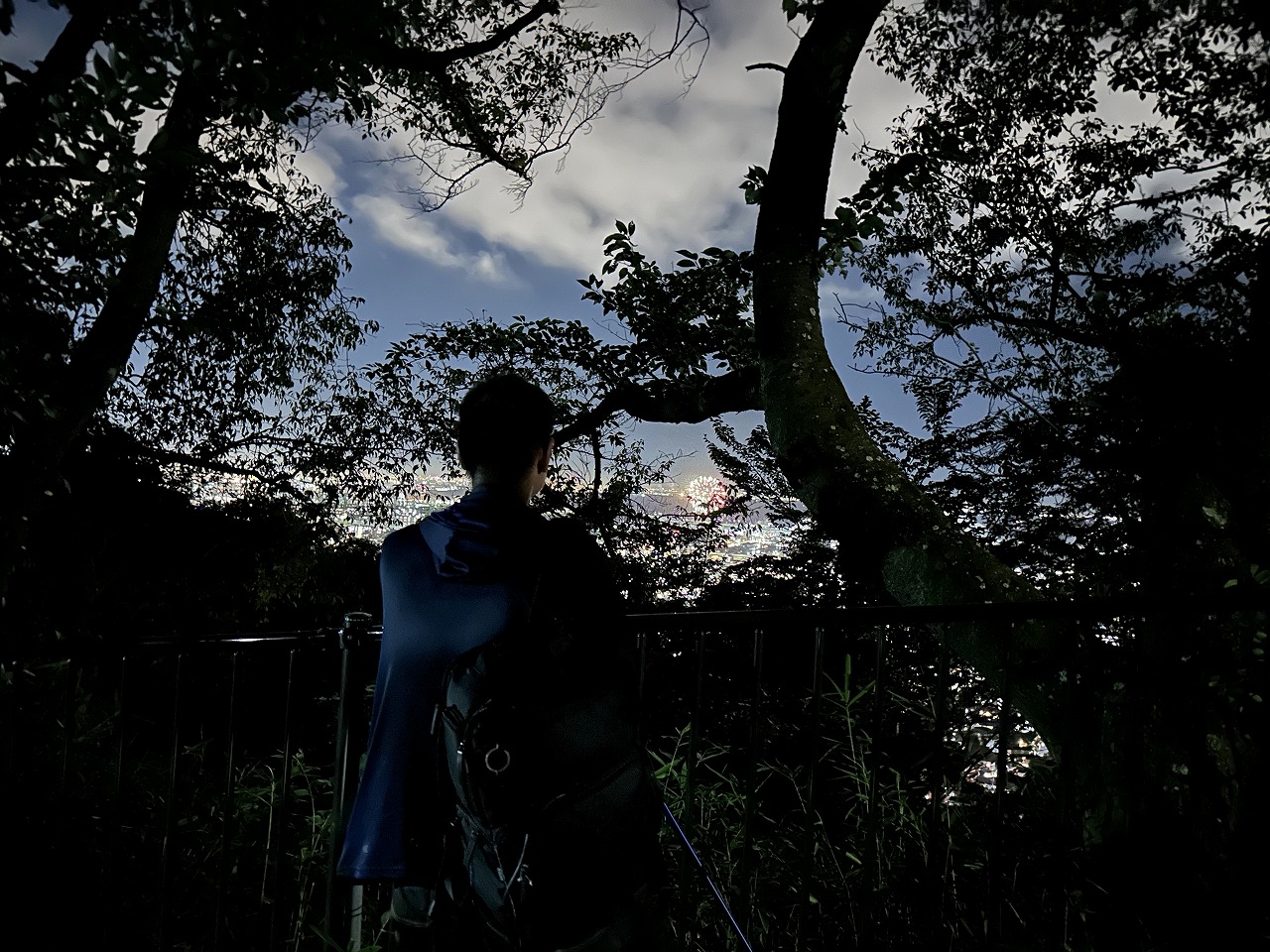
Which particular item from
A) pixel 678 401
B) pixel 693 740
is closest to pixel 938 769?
pixel 693 740

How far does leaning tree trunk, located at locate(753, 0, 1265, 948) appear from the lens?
2145mm

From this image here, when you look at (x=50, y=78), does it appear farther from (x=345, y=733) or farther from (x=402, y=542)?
(x=345, y=733)

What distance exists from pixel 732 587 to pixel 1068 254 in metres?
4.88

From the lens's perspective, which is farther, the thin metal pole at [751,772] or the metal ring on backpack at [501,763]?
the thin metal pole at [751,772]

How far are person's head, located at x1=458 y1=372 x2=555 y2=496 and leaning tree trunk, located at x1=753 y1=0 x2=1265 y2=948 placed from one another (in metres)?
1.13

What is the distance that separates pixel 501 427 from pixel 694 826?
2.00 meters

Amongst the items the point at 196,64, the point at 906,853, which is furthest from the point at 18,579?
the point at 906,853

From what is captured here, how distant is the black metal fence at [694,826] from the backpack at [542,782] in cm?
60

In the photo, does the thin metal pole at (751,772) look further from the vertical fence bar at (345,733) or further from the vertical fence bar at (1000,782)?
the vertical fence bar at (345,733)

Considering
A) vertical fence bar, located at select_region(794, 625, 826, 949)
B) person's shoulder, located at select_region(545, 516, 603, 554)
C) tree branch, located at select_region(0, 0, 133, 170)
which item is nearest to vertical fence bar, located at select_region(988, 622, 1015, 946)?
vertical fence bar, located at select_region(794, 625, 826, 949)

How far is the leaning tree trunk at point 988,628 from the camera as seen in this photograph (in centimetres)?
214

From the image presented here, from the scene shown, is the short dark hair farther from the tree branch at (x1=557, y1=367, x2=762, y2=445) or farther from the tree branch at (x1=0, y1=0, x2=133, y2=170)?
the tree branch at (x1=557, y1=367, x2=762, y2=445)

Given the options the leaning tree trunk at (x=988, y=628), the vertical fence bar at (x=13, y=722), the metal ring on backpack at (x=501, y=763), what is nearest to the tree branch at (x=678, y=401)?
the leaning tree trunk at (x=988, y=628)

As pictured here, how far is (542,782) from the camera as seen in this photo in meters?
1.35
